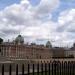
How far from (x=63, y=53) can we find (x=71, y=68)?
3423 inches

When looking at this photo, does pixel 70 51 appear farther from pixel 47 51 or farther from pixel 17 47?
pixel 17 47

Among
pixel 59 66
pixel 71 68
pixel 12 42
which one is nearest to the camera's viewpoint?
pixel 59 66

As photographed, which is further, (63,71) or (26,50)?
(26,50)

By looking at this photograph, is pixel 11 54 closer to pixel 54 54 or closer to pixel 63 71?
pixel 54 54

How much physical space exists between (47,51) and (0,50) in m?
21.3

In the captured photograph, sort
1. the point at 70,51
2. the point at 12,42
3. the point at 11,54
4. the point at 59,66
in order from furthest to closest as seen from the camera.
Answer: the point at 70,51
the point at 12,42
the point at 11,54
the point at 59,66

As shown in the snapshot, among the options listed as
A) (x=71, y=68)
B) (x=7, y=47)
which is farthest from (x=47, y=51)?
(x=71, y=68)

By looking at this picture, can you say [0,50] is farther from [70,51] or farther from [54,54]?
[70,51]

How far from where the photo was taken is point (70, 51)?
101875 millimetres

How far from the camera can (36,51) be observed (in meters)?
90.9

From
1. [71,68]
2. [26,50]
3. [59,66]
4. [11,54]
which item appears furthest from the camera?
[26,50]

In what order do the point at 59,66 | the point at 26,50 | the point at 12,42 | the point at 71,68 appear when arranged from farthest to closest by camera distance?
the point at 12,42
the point at 26,50
the point at 71,68
the point at 59,66

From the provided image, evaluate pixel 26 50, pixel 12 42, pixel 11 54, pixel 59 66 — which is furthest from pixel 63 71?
pixel 12 42

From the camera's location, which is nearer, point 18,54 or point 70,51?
point 18,54
